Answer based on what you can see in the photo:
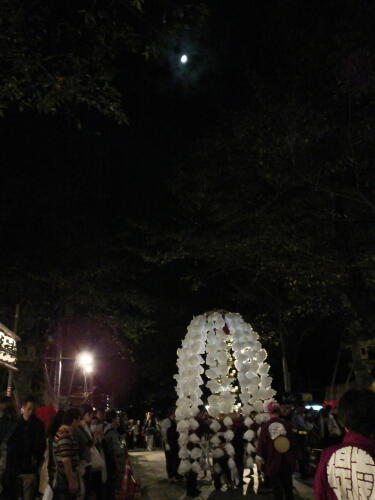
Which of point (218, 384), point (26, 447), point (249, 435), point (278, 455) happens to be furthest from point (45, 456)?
point (218, 384)

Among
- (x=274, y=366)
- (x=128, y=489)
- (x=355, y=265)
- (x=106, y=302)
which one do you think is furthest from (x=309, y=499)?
(x=274, y=366)

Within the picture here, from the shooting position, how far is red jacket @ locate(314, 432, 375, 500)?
2.67 meters

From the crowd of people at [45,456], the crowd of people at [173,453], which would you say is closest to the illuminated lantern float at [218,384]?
the crowd of people at [173,453]

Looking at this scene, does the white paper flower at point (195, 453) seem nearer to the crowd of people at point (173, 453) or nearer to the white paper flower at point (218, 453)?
the crowd of people at point (173, 453)

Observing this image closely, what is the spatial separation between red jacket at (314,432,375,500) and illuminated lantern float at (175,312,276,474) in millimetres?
7808

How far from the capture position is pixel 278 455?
25.8 ft

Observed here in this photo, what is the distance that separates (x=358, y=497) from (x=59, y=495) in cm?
439

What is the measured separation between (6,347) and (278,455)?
6116 millimetres

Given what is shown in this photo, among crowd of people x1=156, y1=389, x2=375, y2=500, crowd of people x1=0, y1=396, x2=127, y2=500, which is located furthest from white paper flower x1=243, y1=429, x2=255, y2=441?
crowd of people x1=0, y1=396, x2=127, y2=500

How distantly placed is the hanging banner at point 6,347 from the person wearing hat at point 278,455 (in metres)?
5.50

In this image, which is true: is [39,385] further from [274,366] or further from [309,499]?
[274,366]

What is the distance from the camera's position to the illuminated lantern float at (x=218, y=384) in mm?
10305

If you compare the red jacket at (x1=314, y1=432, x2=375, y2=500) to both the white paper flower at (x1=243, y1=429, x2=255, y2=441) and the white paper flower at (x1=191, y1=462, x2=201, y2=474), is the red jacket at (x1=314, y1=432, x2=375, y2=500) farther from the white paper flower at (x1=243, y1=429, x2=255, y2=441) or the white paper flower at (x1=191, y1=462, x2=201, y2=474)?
the white paper flower at (x1=191, y1=462, x2=201, y2=474)

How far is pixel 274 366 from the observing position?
32.7 metres
